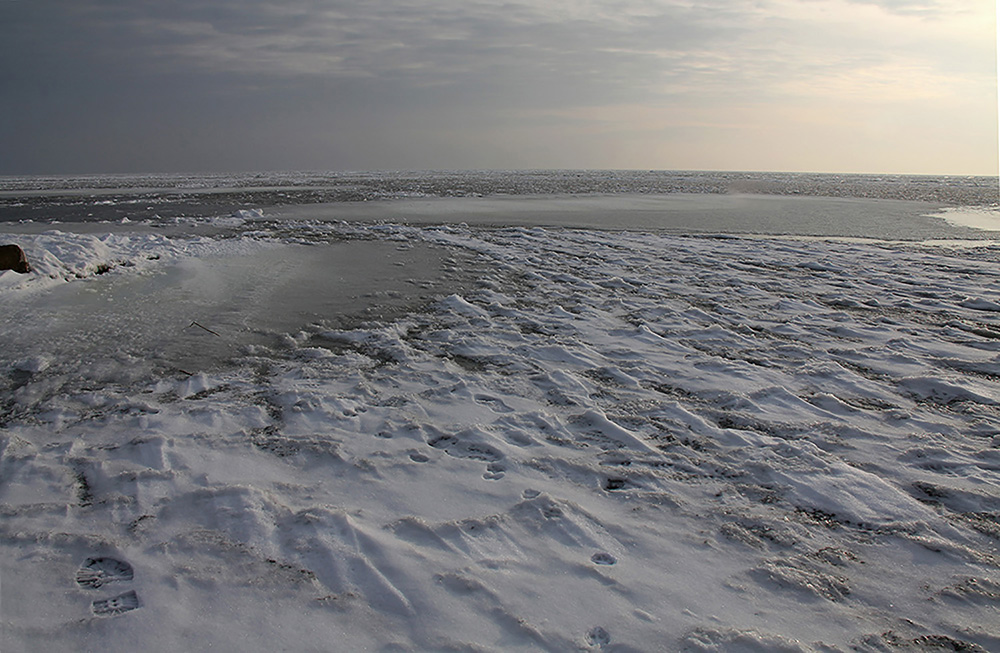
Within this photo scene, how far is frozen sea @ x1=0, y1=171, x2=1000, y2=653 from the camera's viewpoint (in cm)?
227

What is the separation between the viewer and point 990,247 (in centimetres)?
1223

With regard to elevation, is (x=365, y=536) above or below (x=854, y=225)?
below

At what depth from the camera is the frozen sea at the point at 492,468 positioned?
2273 mm

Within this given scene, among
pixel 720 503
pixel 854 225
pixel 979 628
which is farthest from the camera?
pixel 854 225

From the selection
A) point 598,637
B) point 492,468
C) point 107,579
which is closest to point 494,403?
point 492,468

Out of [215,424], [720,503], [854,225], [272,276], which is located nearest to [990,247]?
[854,225]

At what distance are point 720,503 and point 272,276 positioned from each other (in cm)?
721

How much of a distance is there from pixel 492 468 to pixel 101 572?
1.90 m

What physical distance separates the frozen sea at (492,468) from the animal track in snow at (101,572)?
1 centimetres

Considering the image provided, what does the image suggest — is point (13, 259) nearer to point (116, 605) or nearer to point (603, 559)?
point (116, 605)

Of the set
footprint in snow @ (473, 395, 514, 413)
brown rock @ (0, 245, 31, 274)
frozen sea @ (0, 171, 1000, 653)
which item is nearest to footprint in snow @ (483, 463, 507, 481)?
frozen sea @ (0, 171, 1000, 653)

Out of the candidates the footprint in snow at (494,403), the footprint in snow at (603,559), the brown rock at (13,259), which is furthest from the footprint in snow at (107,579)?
the brown rock at (13,259)

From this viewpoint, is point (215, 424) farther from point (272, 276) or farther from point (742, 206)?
point (742, 206)

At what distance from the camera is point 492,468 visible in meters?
3.41
